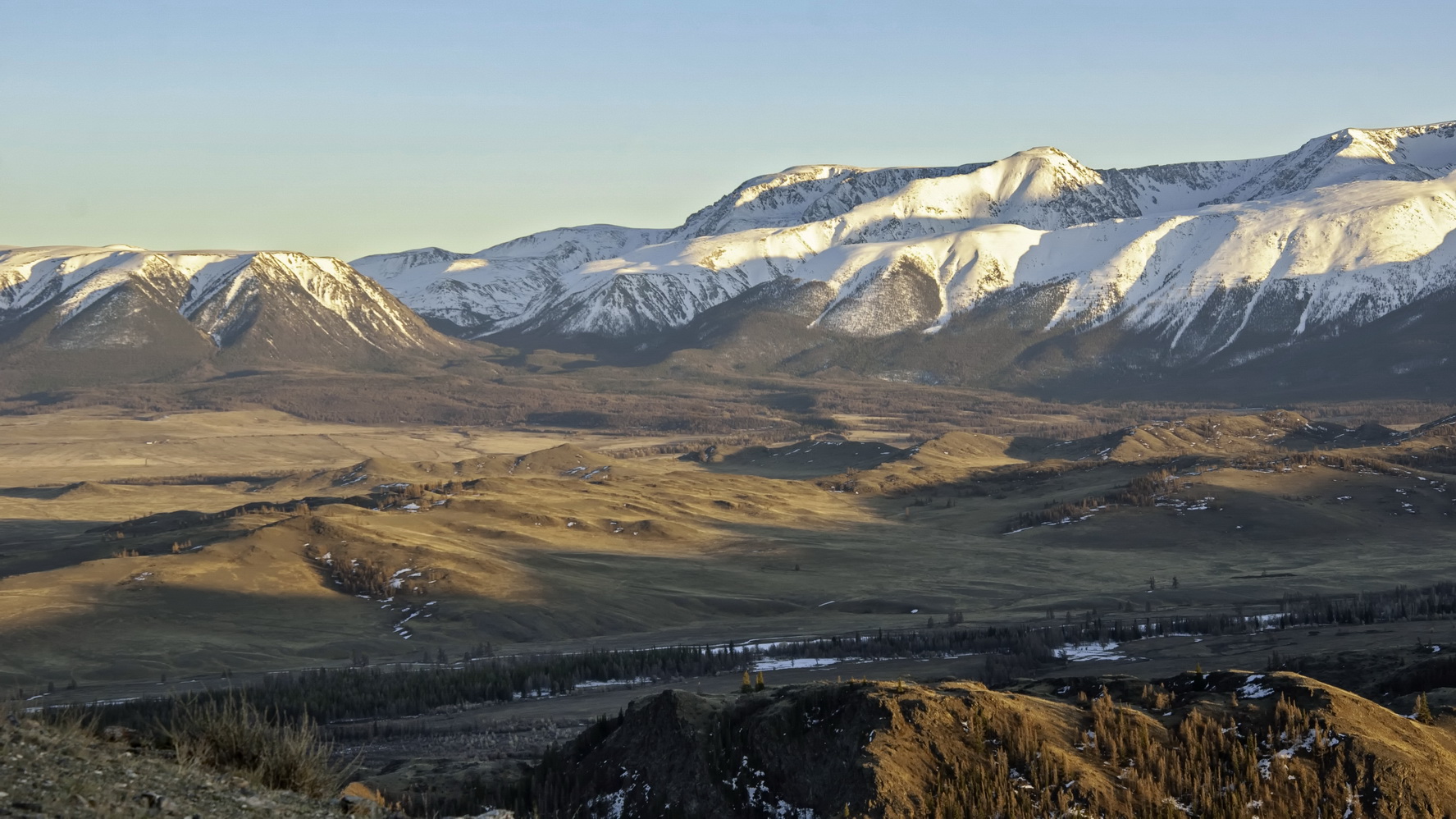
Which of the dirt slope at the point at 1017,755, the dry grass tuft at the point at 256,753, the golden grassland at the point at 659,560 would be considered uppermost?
the dry grass tuft at the point at 256,753

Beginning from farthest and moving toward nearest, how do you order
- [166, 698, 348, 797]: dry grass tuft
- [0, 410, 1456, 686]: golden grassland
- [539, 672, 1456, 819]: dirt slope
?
[0, 410, 1456, 686]: golden grassland, [539, 672, 1456, 819]: dirt slope, [166, 698, 348, 797]: dry grass tuft

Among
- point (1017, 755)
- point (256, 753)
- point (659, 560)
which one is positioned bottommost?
point (659, 560)

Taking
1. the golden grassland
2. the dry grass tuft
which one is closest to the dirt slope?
the dry grass tuft

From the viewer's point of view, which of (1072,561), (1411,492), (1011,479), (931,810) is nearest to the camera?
(931,810)

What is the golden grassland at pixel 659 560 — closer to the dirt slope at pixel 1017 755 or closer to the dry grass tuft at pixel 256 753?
the dirt slope at pixel 1017 755

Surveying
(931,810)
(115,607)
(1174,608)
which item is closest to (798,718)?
(931,810)

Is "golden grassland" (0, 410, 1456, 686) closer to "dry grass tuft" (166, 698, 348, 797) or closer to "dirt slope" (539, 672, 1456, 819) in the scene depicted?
"dirt slope" (539, 672, 1456, 819)

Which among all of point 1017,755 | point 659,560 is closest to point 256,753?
point 1017,755

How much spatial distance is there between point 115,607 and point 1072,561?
65134mm

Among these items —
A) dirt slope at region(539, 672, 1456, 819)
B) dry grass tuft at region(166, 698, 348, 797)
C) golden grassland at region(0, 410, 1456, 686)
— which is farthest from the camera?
golden grassland at region(0, 410, 1456, 686)

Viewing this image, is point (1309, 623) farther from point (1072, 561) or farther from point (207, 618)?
point (207, 618)

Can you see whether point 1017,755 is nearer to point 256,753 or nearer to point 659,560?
point 256,753

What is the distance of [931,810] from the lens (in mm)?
30172

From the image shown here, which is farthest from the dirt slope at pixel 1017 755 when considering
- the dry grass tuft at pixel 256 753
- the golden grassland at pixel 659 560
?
the golden grassland at pixel 659 560
